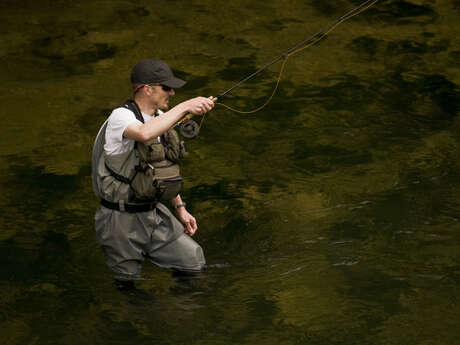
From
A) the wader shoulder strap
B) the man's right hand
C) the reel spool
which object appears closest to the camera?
the man's right hand

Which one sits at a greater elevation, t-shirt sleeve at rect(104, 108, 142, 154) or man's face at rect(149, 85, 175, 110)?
man's face at rect(149, 85, 175, 110)

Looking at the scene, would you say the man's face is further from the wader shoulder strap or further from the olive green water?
the olive green water

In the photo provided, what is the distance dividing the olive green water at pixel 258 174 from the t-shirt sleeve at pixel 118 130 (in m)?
1.12

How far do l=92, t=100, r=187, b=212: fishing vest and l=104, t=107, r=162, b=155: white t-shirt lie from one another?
0.04 meters

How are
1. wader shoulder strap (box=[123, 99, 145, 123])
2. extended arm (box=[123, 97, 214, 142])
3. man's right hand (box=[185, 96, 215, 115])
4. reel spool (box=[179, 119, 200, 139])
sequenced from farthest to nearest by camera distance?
reel spool (box=[179, 119, 200, 139]) → wader shoulder strap (box=[123, 99, 145, 123]) → man's right hand (box=[185, 96, 215, 115]) → extended arm (box=[123, 97, 214, 142])

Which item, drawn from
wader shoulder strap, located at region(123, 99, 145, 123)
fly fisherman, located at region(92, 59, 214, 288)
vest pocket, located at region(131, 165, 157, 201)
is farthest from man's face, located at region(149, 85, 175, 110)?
vest pocket, located at region(131, 165, 157, 201)

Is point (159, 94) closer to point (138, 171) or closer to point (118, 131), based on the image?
point (118, 131)

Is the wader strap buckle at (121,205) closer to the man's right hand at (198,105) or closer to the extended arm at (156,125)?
the extended arm at (156,125)

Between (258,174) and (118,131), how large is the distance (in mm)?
2702

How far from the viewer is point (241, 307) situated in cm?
550

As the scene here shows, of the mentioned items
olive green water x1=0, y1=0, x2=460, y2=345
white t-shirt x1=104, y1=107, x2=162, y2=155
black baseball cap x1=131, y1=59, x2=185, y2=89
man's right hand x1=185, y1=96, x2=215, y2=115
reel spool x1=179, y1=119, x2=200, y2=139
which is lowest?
olive green water x1=0, y1=0, x2=460, y2=345

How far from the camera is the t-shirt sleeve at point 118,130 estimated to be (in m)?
4.89

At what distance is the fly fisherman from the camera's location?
4.91 m

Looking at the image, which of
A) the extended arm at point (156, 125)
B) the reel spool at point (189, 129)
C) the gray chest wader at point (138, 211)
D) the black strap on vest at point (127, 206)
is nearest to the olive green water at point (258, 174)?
the gray chest wader at point (138, 211)
